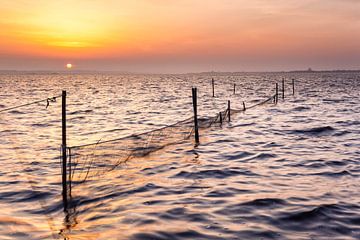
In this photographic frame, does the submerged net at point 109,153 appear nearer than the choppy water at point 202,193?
No

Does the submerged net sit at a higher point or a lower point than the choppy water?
higher

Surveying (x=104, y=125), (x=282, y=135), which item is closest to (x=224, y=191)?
(x=282, y=135)

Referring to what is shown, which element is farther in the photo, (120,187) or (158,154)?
(158,154)

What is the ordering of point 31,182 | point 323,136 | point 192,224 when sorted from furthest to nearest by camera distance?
point 323,136 < point 31,182 < point 192,224

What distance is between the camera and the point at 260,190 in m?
13.1

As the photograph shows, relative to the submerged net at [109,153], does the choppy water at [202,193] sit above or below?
below

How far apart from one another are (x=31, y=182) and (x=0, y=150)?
7.50m

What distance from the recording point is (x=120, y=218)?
35.0ft

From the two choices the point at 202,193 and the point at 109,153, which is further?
the point at 109,153

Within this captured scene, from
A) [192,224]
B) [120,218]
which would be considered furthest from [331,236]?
[120,218]

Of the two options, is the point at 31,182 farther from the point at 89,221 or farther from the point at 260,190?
the point at 260,190

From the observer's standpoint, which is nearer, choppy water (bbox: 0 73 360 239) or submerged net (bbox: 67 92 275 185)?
choppy water (bbox: 0 73 360 239)

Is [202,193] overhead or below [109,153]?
below

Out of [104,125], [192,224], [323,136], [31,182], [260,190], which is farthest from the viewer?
[104,125]
